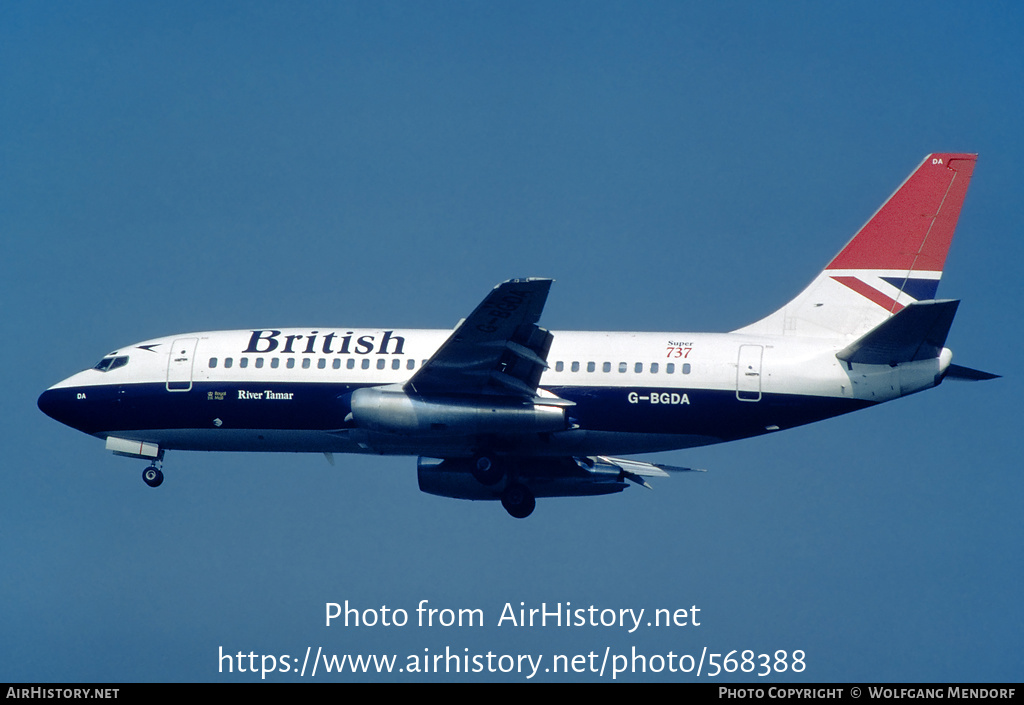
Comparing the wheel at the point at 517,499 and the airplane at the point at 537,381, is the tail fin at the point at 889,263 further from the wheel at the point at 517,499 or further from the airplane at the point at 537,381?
the wheel at the point at 517,499

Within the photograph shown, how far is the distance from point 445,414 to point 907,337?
1303 centimetres

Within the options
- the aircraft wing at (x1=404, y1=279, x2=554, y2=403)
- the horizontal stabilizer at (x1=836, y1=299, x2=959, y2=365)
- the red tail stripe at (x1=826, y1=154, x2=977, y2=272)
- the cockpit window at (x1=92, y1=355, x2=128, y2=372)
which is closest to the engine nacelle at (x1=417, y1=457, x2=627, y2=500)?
the aircraft wing at (x1=404, y1=279, x2=554, y2=403)

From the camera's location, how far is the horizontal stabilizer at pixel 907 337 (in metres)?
41.2

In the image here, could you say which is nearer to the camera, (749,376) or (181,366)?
(749,376)

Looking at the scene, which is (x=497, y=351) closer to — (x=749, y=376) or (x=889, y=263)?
(x=749, y=376)

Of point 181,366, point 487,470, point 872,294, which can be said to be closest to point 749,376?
point 872,294

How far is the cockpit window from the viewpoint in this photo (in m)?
49.8

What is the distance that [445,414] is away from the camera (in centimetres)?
4391

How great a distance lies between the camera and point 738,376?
44781 mm

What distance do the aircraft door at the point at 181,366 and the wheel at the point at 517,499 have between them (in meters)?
10.5
